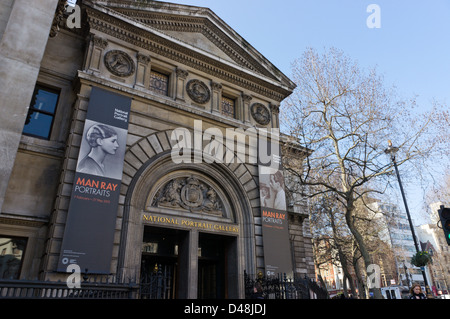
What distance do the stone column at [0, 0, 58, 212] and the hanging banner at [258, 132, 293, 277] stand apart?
38.9ft

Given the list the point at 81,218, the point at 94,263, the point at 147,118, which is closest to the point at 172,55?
the point at 147,118

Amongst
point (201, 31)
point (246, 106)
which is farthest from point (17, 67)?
point (246, 106)

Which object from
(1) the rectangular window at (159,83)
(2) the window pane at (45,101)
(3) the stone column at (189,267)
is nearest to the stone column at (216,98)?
(1) the rectangular window at (159,83)

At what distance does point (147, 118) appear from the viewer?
15336 mm

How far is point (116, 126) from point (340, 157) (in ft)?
45.0

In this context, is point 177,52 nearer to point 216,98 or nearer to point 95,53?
point 216,98

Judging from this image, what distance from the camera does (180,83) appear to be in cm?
1727

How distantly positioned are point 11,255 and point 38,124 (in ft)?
18.2

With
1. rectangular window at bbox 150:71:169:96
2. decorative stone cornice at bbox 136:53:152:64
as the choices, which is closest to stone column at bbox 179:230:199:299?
rectangular window at bbox 150:71:169:96

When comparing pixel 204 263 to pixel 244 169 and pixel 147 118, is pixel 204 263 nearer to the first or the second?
pixel 244 169

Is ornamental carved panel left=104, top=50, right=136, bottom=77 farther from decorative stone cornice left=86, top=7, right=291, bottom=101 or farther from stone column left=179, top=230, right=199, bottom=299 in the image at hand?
stone column left=179, top=230, right=199, bottom=299

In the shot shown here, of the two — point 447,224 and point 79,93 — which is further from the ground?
point 79,93

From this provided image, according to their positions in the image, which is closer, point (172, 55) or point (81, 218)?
point (81, 218)
